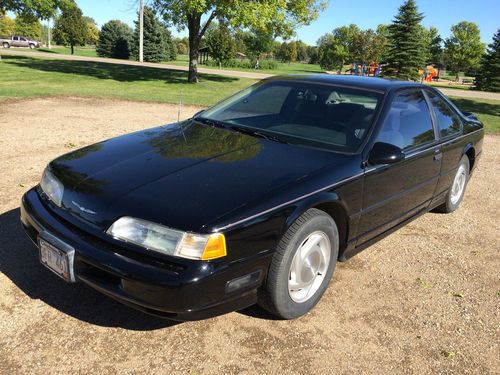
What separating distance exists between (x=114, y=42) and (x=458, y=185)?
46134 mm

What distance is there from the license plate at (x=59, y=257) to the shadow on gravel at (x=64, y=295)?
1.25 feet

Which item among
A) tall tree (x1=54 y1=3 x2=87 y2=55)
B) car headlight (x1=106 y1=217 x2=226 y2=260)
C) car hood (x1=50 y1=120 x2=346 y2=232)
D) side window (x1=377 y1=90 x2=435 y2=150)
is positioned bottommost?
car headlight (x1=106 y1=217 x2=226 y2=260)

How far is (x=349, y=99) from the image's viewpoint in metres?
3.68

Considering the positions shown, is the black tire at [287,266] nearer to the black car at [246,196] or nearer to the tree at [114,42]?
the black car at [246,196]

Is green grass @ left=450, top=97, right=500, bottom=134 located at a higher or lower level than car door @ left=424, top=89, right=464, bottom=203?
lower

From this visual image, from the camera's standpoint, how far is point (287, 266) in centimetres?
269

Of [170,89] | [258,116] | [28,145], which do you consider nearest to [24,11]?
[170,89]

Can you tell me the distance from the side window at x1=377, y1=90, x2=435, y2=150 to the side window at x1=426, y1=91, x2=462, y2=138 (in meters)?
0.21

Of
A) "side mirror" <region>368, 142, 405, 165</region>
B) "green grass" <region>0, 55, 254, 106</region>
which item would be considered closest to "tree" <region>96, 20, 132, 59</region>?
"green grass" <region>0, 55, 254, 106</region>

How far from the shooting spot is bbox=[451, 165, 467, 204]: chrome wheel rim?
5.10 m

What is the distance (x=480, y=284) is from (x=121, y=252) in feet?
9.68

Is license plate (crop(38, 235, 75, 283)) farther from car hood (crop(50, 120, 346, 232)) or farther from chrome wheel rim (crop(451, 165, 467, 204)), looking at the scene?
chrome wheel rim (crop(451, 165, 467, 204))

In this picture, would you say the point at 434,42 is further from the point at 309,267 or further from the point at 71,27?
the point at 309,267

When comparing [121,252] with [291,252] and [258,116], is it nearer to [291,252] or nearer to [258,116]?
[291,252]
